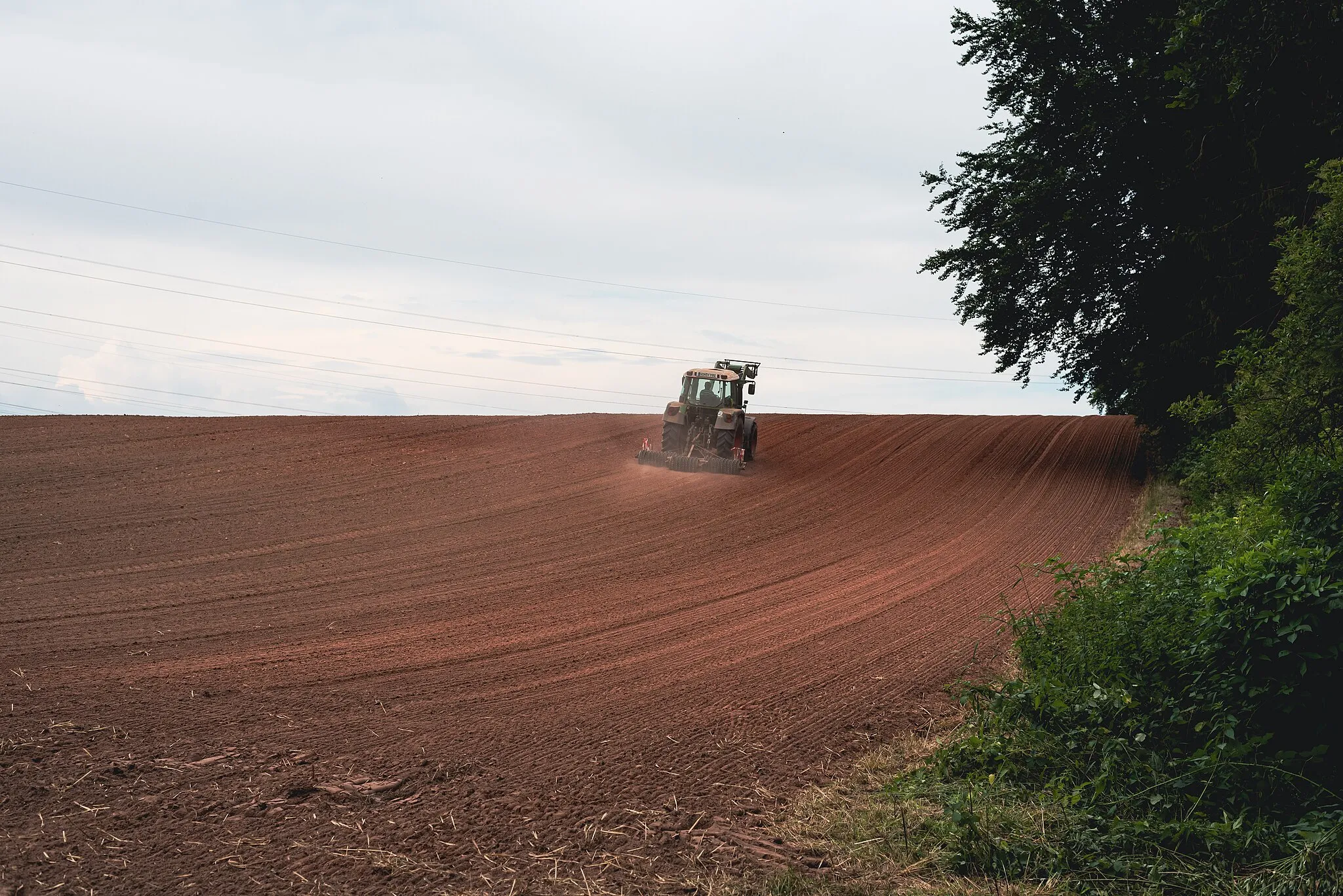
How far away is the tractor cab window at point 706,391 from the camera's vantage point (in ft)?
72.5

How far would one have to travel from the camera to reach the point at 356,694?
7.65 m

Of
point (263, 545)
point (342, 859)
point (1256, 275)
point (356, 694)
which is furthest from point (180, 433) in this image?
point (1256, 275)

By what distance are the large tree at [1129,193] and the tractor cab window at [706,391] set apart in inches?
284

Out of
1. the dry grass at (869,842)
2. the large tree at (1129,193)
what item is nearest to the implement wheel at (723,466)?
the large tree at (1129,193)

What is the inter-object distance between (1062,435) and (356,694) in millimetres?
25548

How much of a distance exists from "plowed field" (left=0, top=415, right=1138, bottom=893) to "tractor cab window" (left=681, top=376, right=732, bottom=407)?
2221 millimetres

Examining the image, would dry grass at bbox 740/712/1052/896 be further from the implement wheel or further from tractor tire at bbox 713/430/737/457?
tractor tire at bbox 713/430/737/457

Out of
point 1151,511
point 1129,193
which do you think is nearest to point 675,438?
point 1151,511

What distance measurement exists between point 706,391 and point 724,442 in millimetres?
1325

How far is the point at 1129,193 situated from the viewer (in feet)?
73.0

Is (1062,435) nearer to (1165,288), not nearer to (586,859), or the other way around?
(1165,288)

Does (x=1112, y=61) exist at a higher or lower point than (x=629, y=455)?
higher

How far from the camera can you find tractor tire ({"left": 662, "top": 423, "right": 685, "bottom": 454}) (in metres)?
22.2

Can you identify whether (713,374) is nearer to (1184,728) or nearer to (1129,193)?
(1129,193)
